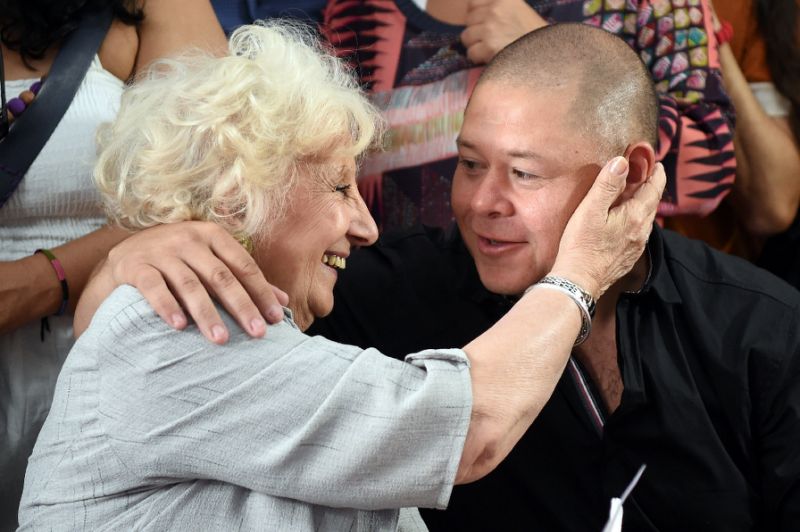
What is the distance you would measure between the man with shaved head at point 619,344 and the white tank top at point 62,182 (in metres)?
0.68

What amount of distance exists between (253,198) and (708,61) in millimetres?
1415

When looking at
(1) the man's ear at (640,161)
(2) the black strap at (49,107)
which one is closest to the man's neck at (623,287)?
(1) the man's ear at (640,161)

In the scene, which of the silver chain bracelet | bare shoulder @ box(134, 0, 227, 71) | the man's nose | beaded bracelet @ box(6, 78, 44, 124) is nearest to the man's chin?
the man's nose

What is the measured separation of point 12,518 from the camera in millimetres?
1865

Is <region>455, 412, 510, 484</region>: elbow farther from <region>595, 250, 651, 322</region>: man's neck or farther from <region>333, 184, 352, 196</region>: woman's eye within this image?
<region>595, 250, 651, 322</region>: man's neck

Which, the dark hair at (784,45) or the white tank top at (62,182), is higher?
the white tank top at (62,182)

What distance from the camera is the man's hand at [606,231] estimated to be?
162 cm

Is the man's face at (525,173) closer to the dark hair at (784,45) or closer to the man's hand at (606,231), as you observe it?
the man's hand at (606,231)

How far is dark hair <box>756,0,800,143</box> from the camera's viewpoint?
2559 millimetres

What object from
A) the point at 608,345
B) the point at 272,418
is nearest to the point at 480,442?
the point at 272,418

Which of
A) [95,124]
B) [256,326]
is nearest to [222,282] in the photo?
[256,326]

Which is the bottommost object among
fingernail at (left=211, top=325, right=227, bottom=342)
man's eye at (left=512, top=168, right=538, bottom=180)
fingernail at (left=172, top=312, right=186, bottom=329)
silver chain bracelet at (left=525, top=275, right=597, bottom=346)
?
man's eye at (left=512, top=168, right=538, bottom=180)

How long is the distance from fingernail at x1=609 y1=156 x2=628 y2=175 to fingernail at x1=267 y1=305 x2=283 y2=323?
0.67 metres

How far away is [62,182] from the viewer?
1811 mm
